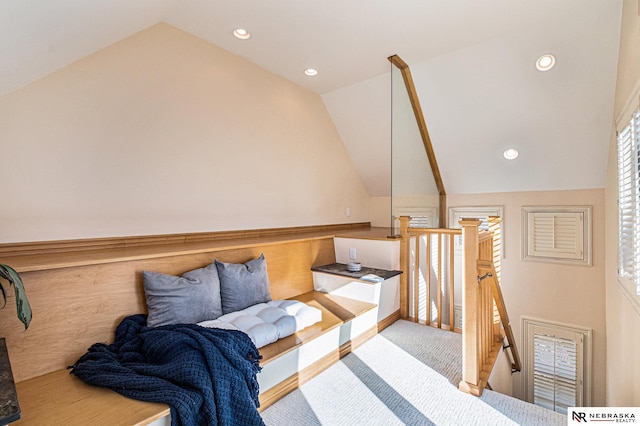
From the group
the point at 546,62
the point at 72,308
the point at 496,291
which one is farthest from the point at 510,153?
the point at 72,308

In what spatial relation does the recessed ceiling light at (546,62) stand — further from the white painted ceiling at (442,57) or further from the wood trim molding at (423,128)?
the wood trim molding at (423,128)

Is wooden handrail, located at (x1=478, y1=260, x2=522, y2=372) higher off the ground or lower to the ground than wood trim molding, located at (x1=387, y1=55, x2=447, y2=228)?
lower

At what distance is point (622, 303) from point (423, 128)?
8.08 ft

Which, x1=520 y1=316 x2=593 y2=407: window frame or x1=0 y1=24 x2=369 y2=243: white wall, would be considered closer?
x1=0 y1=24 x2=369 y2=243: white wall

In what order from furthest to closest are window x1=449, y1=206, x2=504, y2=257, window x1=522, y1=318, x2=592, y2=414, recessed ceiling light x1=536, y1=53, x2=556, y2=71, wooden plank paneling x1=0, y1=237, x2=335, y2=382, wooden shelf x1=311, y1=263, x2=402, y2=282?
window x1=449, y1=206, x2=504, y2=257 < window x1=522, y1=318, x2=592, y2=414 < wooden shelf x1=311, y1=263, x2=402, y2=282 < recessed ceiling light x1=536, y1=53, x2=556, y2=71 < wooden plank paneling x1=0, y1=237, x2=335, y2=382

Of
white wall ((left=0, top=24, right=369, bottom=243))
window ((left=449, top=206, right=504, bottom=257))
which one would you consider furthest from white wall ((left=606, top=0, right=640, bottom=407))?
white wall ((left=0, top=24, right=369, bottom=243))

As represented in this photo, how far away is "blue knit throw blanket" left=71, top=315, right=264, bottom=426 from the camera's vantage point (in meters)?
1.35

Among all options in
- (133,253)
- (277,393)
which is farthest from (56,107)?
(277,393)

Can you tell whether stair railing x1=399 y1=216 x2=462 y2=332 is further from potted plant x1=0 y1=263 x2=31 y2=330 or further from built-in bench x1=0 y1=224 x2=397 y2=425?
potted plant x1=0 y1=263 x2=31 y2=330

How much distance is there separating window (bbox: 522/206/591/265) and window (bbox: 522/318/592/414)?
0.82 m

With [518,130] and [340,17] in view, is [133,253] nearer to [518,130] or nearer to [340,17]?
[340,17]

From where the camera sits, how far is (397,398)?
187 cm

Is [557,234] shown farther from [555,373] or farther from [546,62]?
[546,62]

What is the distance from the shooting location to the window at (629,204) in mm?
1896
